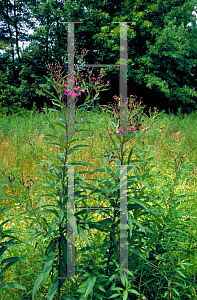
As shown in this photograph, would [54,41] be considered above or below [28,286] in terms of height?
above

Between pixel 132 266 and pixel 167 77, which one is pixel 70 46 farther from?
pixel 167 77

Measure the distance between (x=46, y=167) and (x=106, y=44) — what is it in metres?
11.7

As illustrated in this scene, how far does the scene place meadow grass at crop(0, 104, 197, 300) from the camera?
180cm

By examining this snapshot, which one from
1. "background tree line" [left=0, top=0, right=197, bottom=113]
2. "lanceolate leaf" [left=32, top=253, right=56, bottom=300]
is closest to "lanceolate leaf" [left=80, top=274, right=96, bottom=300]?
"lanceolate leaf" [left=32, top=253, right=56, bottom=300]

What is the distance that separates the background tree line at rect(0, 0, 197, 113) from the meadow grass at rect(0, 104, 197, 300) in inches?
326

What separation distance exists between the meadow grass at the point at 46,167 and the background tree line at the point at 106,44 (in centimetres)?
828

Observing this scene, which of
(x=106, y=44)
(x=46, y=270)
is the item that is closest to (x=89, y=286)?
(x=46, y=270)

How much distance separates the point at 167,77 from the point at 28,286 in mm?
15574

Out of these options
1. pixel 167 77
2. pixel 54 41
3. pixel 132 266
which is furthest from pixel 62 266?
pixel 167 77

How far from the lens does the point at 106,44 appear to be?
43.5 ft

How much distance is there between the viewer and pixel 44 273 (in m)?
1.38

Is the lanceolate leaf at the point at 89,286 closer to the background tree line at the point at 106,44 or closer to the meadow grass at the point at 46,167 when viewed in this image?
the meadow grass at the point at 46,167

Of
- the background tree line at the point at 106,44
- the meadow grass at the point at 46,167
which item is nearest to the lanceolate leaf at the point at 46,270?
the meadow grass at the point at 46,167

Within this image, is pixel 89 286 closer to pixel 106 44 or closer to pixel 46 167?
pixel 46 167
